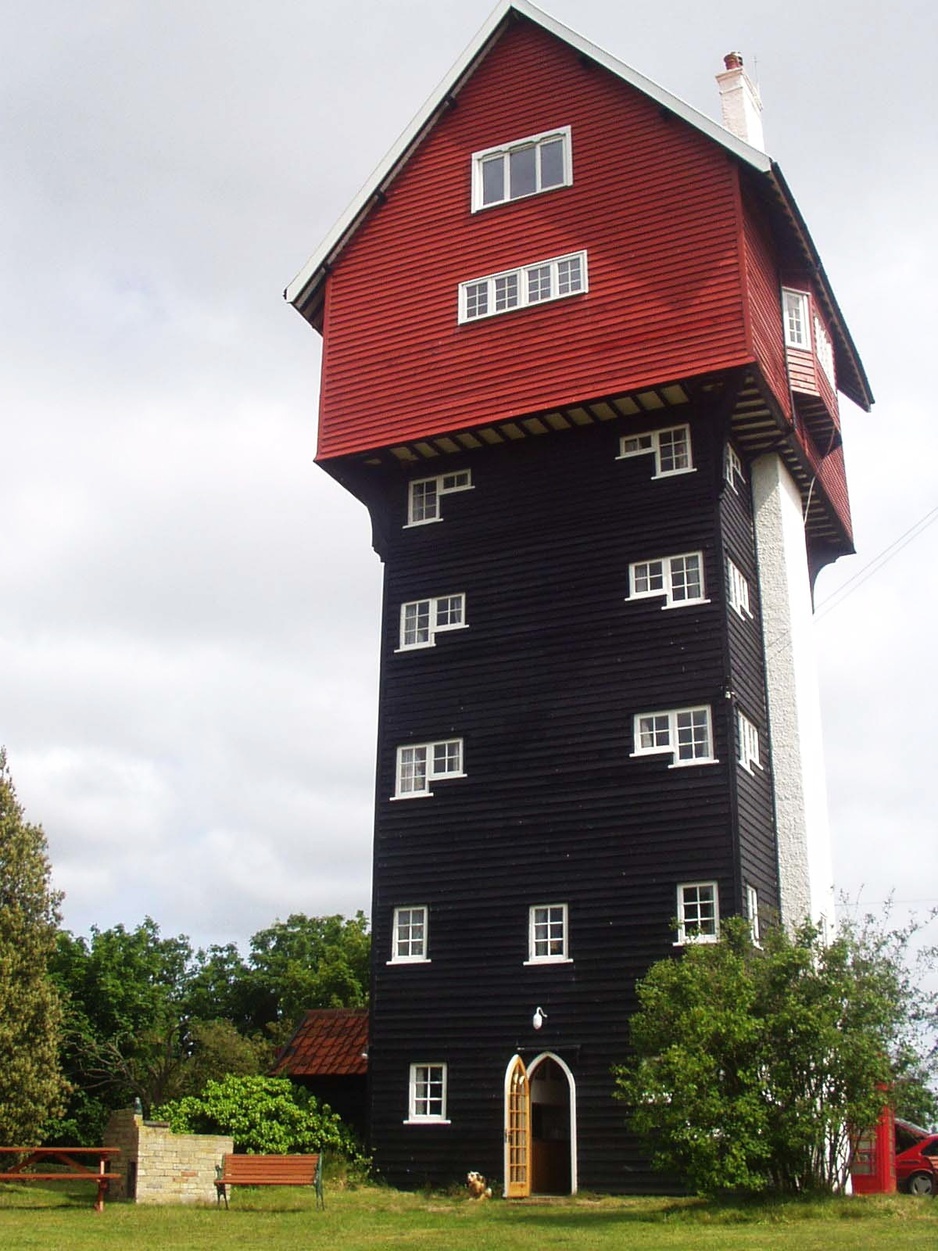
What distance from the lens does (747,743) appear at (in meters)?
29.1

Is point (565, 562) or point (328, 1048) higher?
point (565, 562)

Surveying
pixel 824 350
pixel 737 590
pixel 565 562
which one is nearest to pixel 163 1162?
pixel 565 562

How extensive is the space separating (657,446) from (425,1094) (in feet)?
50.4

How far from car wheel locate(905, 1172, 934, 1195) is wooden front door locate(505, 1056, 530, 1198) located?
857cm

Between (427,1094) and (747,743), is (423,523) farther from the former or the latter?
(427,1094)

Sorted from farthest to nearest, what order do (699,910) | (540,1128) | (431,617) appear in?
(431,617)
(540,1128)
(699,910)

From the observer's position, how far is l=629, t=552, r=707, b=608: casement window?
29.5m

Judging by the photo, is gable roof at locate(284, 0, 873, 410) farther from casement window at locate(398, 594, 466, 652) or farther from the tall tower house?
casement window at locate(398, 594, 466, 652)

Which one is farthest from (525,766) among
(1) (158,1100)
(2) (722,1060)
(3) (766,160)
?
(1) (158,1100)

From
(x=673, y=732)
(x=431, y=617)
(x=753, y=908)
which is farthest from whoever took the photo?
(x=431, y=617)

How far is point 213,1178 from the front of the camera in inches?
1051

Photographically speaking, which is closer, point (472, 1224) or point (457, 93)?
point (472, 1224)

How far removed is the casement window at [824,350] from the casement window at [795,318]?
0.77m

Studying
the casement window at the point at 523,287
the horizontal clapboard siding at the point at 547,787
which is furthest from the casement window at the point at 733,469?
the casement window at the point at 523,287
